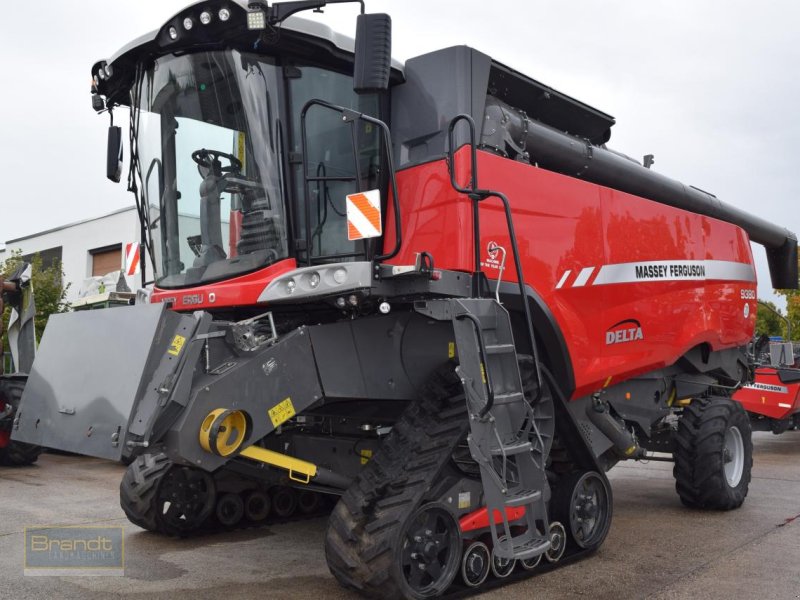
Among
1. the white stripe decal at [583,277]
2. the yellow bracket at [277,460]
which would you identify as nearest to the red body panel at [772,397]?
the white stripe decal at [583,277]

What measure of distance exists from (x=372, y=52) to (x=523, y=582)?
121 inches

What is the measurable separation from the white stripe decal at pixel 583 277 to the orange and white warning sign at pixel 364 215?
1695 mm

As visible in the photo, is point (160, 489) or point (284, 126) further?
point (160, 489)

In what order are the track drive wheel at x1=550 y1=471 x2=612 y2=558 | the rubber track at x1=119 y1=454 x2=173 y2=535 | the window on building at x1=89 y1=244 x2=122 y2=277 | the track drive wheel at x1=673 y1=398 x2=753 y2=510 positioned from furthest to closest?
the window on building at x1=89 y1=244 x2=122 y2=277 → the track drive wheel at x1=673 y1=398 x2=753 y2=510 → the rubber track at x1=119 y1=454 x2=173 y2=535 → the track drive wheel at x1=550 y1=471 x2=612 y2=558

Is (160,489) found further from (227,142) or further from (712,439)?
(712,439)

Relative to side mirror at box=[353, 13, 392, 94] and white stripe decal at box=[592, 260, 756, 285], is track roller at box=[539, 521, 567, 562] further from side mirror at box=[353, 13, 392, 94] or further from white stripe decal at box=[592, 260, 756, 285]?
side mirror at box=[353, 13, 392, 94]

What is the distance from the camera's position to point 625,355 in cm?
596

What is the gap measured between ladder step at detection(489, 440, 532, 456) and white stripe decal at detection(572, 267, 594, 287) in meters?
1.31

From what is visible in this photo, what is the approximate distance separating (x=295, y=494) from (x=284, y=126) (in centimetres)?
318

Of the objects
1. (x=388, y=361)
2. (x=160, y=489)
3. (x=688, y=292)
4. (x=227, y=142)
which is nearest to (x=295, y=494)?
(x=160, y=489)

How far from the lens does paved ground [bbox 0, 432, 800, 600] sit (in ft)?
14.9

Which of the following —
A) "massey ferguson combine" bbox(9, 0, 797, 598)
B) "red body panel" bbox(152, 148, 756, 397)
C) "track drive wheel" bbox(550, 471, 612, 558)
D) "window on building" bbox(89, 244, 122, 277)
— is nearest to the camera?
"massey ferguson combine" bbox(9, 0, 797, 598)

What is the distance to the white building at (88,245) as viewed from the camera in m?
18.6

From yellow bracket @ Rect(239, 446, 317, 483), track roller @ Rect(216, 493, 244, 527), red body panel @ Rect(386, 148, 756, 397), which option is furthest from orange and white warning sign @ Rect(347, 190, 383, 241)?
track roller @ Rect(216, 493, 244, 527)
